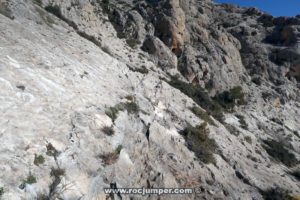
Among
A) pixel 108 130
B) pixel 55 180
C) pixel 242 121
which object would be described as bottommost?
pixel 55 180

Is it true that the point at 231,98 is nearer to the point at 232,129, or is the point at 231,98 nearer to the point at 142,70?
the point at 232,129

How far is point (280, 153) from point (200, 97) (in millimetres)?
9095

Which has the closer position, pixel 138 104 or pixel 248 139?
pixel 138 104

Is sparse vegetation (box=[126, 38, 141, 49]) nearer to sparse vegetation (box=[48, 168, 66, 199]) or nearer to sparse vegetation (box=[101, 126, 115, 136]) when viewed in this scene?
sparse vegetation (box=[101, 126, 115, 136])

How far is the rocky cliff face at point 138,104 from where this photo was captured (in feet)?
47.5

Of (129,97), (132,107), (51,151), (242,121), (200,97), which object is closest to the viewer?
(51,151)

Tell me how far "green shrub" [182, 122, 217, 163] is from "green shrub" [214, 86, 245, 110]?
12389mm

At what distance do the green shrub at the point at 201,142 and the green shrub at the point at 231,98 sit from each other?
40.6 ft

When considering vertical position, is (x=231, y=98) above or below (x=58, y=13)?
above

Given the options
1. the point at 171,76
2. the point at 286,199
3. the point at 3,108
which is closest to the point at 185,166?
the point at 286,199

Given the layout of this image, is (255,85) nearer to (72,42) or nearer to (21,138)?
(72,42)

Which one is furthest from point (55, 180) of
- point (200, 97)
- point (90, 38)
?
point (200, 97)

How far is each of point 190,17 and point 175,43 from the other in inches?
303

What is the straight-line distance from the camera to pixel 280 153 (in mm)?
31062
